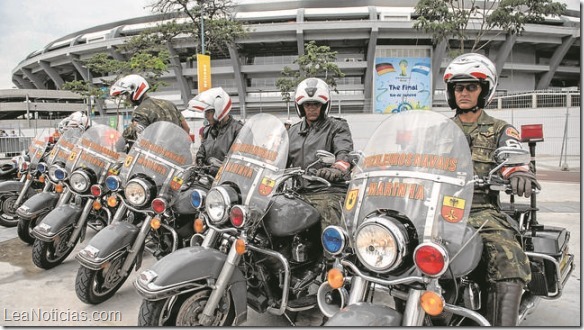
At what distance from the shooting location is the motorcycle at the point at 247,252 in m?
2.41

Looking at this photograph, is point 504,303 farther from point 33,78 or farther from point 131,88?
point 33,78

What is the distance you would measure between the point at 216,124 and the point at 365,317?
300 centimetres

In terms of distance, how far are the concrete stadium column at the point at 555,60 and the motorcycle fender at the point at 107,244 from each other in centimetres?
4235

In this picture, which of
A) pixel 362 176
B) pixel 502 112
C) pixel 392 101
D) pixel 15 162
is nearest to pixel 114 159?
pixel 362 176

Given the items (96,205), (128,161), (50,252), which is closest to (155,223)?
(128,161)

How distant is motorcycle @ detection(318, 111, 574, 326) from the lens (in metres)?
1.69

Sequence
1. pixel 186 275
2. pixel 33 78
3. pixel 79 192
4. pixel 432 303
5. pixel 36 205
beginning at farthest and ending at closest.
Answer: pixel 33 78
pixel 36 205
pixel 79 192
pixel 186 275
pixel 432 303

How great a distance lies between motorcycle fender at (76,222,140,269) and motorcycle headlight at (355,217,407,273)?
2156 mm

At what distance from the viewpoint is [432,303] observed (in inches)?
64.7

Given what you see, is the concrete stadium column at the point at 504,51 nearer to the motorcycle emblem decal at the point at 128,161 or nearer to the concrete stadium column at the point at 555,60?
the concrete stadium column at the point at 555,60

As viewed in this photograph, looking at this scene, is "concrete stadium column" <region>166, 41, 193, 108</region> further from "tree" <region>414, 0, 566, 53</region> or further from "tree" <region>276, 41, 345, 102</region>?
"tree" <region>414, 0, 566, 53</region>

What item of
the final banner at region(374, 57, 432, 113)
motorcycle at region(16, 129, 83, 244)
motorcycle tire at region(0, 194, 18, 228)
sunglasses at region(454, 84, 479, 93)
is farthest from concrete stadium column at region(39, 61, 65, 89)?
sunglasses at region(454, 84, 479, 93)

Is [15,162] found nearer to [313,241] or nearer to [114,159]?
[114,159]

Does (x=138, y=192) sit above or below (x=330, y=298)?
above
